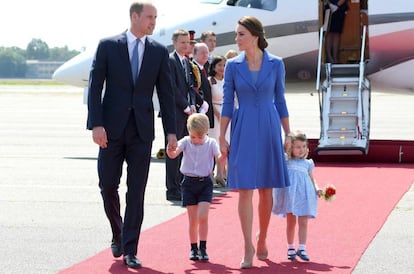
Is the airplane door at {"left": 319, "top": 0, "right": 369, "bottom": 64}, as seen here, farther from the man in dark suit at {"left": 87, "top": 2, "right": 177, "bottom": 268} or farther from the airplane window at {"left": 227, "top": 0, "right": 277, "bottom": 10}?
the man in dark suit at {"left": 87, "top": 2, "right": 177, "bottom": 268}

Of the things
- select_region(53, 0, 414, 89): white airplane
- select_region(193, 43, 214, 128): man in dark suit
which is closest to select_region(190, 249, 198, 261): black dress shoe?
select_region(193, 43, 214, 128): man in dark suit

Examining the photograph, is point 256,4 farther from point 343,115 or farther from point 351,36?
point 343,115

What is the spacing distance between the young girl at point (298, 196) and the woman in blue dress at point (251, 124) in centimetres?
21

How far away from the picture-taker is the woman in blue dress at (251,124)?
7809 mm

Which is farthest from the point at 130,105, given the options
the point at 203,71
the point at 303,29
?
the point at 303,29

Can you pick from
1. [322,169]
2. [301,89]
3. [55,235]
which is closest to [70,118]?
[301,89]

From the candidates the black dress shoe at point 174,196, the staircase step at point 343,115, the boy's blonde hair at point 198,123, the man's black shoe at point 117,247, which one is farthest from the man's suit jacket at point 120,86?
the staircase step at point 343,115

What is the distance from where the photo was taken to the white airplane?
56.4 ft

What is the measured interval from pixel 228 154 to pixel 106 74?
110cm

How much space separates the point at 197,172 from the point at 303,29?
9.41 metres

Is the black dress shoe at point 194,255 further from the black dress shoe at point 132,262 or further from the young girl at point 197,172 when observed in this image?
the black dress shoe at point 132,262

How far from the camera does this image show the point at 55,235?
357 inches

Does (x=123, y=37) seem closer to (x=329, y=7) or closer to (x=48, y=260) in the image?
(x=48, y=260)

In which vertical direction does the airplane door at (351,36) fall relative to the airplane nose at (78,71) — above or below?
above
